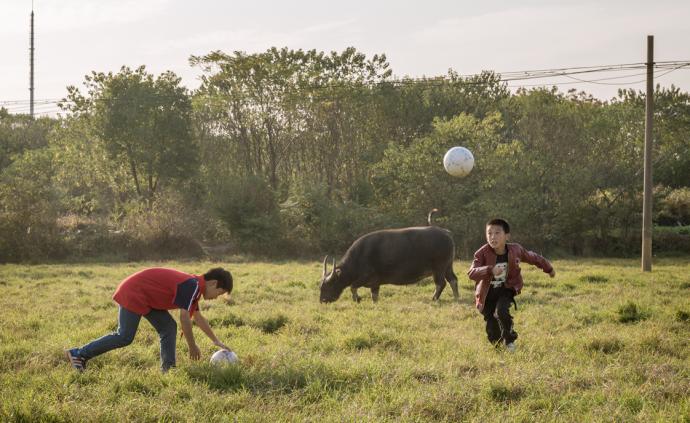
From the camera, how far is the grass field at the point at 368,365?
5.62m

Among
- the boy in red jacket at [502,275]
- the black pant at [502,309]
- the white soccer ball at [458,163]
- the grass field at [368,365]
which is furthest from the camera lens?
the white soccer ball at [458,163]

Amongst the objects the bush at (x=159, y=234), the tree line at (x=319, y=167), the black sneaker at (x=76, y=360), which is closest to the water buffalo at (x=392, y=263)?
the black sneaker at (x=76, y=360)

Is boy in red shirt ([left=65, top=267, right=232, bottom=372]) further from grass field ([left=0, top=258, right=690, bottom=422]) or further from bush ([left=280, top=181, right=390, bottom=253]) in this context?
bush ([left=280, top=181, right=390, bottom=253])

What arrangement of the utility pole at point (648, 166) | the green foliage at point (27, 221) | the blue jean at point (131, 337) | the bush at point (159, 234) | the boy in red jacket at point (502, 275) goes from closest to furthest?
the blue jean at point (131, 337), the boy in red jacket at point (502, 275), the utility pole at point (648, 166), the green foliage at point (27, 221), the bush at point (159, 234)

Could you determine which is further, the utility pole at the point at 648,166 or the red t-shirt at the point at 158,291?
the utility pole at the point at 648,166

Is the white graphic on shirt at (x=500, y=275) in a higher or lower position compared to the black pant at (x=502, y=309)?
higher

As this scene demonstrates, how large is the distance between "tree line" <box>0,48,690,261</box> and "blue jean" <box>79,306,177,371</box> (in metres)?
19.2

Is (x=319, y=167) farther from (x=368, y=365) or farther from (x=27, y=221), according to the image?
(x=368, y=365)

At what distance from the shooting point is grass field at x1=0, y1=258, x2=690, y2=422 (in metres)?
5.62

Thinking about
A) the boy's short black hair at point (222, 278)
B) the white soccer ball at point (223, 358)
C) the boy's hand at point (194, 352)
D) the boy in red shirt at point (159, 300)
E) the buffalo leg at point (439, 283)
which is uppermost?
the boy's short black hair at point (222, 278)

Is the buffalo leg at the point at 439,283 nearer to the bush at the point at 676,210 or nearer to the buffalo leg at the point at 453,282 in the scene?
the buffalo leg at the point at 453,282

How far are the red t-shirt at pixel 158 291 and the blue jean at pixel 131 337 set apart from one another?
101 millimetres

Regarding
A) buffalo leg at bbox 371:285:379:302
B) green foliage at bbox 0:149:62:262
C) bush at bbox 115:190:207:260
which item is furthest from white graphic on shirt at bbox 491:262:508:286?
green foliage at bbox 0:149:62:262

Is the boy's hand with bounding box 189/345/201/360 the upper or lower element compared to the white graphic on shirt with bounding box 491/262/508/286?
lower
